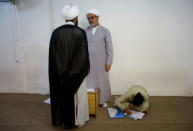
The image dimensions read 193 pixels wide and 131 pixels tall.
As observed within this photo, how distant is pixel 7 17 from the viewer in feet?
9.47

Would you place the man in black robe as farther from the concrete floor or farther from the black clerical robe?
the concrete floor

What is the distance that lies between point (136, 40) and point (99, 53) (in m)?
0.84

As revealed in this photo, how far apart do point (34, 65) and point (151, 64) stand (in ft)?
7.55

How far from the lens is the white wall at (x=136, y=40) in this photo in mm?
2768

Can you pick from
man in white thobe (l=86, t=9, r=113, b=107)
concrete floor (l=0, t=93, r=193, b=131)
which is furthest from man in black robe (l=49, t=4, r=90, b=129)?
man in white thobe (l=86, t=9, r=113, b=107)

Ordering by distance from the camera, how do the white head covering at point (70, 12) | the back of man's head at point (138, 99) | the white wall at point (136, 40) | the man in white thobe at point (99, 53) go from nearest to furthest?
the white head covering at point (70, 12)
the back of man's head at point (138, 99)
the man in white thobe at point (99, 53)
the white wall at point (136, 40)

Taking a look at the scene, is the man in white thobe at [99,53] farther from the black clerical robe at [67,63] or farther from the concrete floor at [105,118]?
the black clerical robe at [67,63]

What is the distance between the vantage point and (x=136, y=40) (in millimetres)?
2877

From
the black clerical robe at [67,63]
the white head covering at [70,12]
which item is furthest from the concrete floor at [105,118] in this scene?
the white head covering at [70,12]

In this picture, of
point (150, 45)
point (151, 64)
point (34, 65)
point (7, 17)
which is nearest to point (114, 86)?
point (151, 64)

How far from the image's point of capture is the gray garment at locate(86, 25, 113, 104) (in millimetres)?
2488

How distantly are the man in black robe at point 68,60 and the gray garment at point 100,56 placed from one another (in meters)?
0.66

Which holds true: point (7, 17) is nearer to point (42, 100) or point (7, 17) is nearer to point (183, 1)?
point (42, 100)

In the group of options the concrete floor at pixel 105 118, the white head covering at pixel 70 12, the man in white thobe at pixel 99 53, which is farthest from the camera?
the man in white thobe at pixel 99 53
